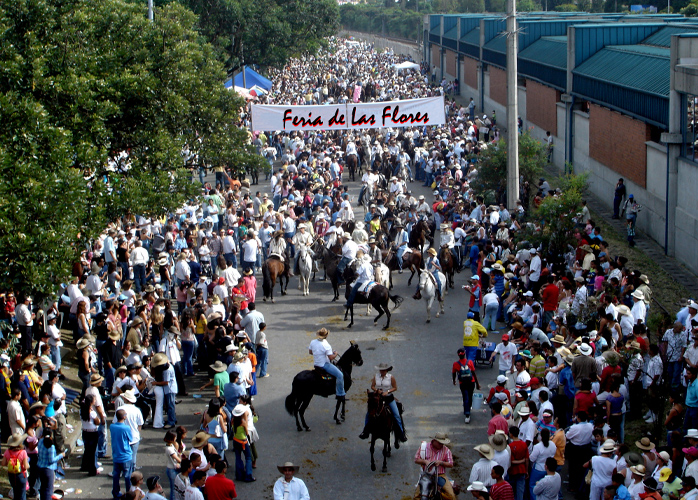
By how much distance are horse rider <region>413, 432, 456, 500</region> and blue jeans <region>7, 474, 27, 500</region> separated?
505 centimetres

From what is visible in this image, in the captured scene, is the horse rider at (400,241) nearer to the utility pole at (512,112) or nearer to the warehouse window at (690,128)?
the utility pole at (512,112)

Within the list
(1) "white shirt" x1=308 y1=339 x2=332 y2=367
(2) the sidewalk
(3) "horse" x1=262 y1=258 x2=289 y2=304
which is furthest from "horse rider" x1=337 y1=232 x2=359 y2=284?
(2) the sidewalk

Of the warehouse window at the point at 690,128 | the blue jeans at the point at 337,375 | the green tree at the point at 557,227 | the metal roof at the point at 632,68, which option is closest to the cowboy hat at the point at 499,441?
the blue jeans at the point at 337,375

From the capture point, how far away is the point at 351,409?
47.0ft

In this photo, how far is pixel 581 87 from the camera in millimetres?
29984

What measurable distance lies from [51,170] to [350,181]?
21.2 m

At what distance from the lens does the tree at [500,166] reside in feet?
86.3

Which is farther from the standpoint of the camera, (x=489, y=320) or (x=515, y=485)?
(x=489, y=320)

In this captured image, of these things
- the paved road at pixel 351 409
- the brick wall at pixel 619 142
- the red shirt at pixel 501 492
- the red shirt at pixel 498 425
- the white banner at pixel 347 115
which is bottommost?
the paved road at pixel 351 409

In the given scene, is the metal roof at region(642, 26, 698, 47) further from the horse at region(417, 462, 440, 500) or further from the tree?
the horse at region(417, 462, 440, 500)

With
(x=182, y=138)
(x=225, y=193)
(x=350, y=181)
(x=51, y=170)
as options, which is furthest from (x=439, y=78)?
(x=51, y=170)

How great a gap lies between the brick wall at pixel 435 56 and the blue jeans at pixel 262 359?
2437 inches

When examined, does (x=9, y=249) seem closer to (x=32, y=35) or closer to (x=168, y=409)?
(x=168, y=409)

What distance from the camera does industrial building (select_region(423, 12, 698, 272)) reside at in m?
20.6
